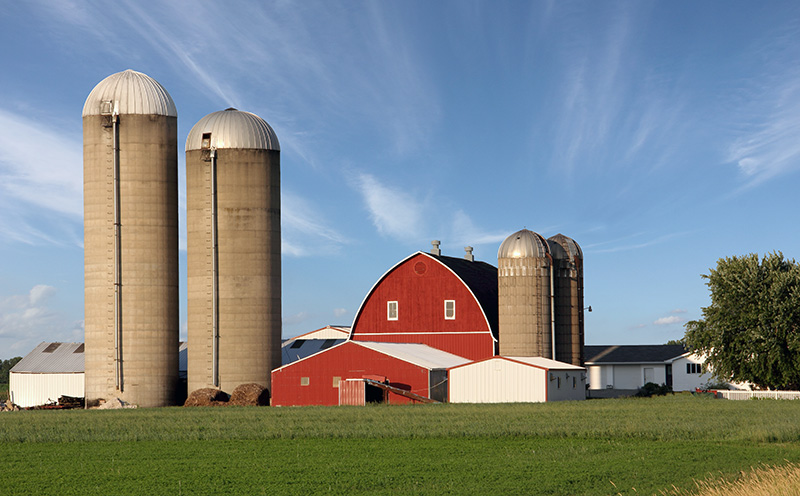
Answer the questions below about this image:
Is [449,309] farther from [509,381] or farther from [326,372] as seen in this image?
[509,381]

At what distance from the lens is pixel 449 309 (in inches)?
2702

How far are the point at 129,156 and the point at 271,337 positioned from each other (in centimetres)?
1397

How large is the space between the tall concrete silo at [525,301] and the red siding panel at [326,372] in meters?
8.85

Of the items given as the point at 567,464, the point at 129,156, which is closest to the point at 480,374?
the point at 129,156

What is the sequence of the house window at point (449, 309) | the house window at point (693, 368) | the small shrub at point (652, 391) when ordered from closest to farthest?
the house window at point (449, 309) < the small shrub at point (652, 391) < the house window at point (693, 368)

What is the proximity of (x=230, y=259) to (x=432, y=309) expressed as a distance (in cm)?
1624

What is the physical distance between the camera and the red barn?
2660 inches

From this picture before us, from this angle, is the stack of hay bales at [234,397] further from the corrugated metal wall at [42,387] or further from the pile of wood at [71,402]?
the corrugated metal wall at [42,387]

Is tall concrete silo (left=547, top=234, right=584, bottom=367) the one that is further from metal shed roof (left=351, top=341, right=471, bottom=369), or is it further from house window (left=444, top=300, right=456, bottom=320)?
house window (left=444, top=300, right=456, bottom=320)

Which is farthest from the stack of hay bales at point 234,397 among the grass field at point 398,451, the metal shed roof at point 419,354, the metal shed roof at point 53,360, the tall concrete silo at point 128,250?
the metal shed roof at point 53,360

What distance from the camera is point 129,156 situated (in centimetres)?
5891

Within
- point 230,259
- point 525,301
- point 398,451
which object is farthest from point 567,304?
point 398,451

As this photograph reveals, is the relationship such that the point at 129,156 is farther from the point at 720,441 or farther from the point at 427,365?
A: the point at 720,441

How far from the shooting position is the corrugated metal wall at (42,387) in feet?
240
